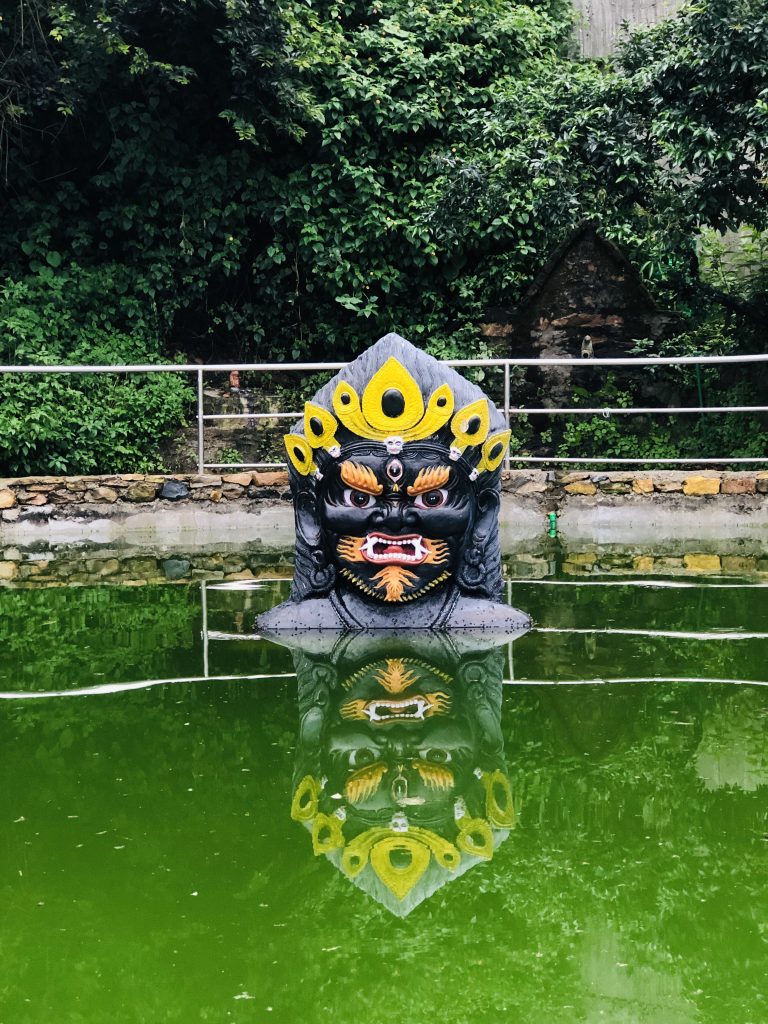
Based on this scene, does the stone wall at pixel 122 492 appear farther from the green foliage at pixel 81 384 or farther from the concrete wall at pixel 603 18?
the concrete wall at pixel 603 18

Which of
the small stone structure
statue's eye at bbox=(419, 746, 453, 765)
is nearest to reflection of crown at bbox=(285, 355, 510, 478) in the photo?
statue's eye at bbox=(419, 746, 453, 765)

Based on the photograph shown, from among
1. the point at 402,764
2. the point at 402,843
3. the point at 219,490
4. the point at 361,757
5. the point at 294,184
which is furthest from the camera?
the point at 294,184

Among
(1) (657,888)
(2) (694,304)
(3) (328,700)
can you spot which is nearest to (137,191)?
(2) (694,304)

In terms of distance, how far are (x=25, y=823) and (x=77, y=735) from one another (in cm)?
93

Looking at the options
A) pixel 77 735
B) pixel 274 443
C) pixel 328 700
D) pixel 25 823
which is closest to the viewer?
pixel 25 823

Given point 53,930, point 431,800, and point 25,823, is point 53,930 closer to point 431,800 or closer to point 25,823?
point 25,823

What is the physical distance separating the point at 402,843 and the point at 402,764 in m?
0.65

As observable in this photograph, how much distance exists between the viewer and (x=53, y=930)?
3.05 metres

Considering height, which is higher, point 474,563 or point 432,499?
point 432,499

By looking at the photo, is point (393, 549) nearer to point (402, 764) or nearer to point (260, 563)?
point (402, 764)

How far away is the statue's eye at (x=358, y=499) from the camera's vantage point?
19.3ft

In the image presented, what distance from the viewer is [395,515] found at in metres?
5.84

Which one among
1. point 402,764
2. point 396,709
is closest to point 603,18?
point 396,709

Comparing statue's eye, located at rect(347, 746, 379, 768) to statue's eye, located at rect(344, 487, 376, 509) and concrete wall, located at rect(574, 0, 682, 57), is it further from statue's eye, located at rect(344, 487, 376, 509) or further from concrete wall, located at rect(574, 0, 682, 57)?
concrete wall, located at rect(574, 0, 682, 57)
